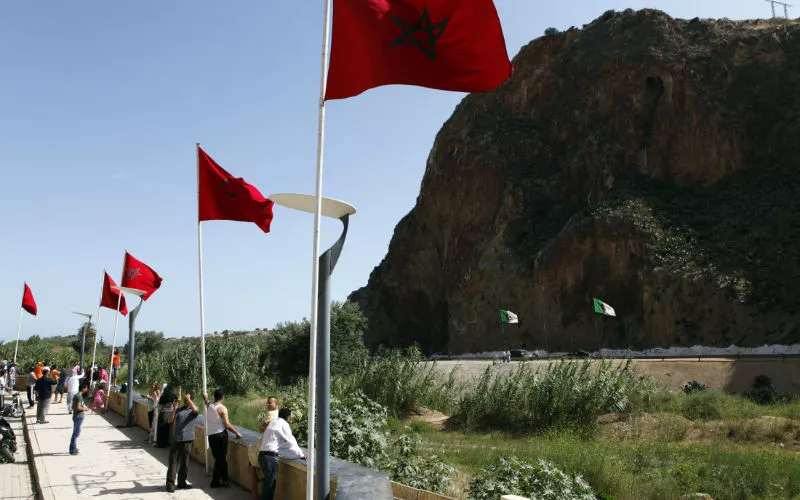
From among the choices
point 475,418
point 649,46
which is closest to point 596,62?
point 649,46

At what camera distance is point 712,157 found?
5381cm

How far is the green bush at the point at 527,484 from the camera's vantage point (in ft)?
24.4

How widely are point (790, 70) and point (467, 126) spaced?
31.0m

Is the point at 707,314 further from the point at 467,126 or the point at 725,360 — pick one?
the point at 467,126

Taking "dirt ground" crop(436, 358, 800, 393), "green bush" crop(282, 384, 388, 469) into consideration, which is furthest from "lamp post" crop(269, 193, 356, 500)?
"dirt ground" crop(436, 358, 800, 393)

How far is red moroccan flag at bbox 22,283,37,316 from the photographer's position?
2680 centimetres

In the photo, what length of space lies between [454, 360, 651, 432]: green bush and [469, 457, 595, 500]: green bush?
30.5ft

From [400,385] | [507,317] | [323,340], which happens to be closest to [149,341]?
[507,317]

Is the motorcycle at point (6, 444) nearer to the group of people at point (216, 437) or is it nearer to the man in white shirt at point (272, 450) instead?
the group of people at point (216, 437)

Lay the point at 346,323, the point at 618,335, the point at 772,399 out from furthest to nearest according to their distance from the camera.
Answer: the point at 618,335, the point at 346,323, the point at 772,399

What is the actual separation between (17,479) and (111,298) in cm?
1149

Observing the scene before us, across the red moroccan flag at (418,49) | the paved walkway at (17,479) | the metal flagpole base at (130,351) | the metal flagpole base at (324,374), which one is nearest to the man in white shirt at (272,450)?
the metal flagpole base at (324,374)

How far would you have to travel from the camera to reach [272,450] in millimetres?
7195

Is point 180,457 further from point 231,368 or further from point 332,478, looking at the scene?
point 231,368
